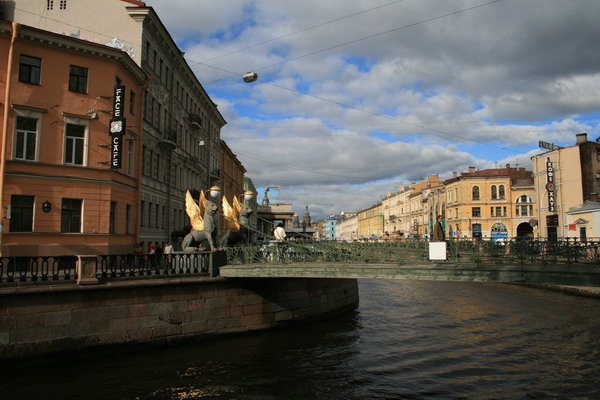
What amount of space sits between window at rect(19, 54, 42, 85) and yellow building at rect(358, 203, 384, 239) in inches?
3487

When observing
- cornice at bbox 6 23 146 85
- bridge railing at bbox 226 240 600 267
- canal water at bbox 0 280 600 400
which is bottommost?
canal water at bbox 0 280 600 400

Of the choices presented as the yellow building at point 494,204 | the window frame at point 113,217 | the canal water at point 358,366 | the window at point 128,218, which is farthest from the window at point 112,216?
the yellow building at point 494,204

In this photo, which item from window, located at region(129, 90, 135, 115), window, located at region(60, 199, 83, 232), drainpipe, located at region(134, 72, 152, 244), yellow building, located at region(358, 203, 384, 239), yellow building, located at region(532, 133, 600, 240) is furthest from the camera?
yellow building, located at region(358, 203, 384, 239)

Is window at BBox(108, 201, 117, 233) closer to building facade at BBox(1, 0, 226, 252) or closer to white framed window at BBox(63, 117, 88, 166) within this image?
white framed window at BBox(63, 117, 88, 166)

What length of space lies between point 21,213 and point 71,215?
1861 millimetres

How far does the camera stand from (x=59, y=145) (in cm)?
1923

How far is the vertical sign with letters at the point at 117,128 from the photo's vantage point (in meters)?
19.9

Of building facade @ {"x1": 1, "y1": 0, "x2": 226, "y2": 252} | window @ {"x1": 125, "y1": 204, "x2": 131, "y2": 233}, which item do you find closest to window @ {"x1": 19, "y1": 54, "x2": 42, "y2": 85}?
building facade @ {"x1": 1, "y1": 0, "x2": 226, "y2": 252}

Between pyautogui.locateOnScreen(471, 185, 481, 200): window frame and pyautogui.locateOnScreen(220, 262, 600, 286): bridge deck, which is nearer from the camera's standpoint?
pyautogui.locateOnScreen(220, 262, 600, 286): bridge deck

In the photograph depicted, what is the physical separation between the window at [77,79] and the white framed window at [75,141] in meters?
1.45

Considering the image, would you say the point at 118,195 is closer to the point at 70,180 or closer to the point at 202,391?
the point at 70,180

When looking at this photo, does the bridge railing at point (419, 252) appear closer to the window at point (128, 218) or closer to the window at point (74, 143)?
the window at point (128, 218)

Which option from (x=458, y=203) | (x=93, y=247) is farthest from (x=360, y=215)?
(x=93, y=247)

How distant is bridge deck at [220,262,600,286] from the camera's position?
12297mm
